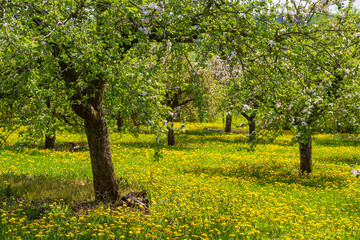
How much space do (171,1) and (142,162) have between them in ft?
37.9

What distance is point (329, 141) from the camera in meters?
29.7

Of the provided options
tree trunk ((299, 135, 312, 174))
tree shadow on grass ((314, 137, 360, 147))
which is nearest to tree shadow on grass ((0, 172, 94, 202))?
tree trunk ((299, 135, 312, 174))

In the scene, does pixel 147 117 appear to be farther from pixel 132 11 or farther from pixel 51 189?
pixel 51 189

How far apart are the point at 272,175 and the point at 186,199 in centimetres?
711

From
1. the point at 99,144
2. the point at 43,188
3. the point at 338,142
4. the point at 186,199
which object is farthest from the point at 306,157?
the point at 338,142

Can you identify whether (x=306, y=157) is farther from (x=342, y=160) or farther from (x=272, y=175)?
(x=342, y=160)

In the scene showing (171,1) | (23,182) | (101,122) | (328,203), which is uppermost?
(171,1)

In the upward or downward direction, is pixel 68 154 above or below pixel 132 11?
below

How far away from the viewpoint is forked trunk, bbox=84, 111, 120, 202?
339 inches

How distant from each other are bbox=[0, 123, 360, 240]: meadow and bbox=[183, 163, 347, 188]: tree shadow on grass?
4 cm

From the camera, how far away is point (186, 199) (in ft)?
29.1

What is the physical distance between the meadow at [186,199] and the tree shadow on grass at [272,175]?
0.14 ft

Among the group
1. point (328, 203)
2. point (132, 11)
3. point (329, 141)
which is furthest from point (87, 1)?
point (329, 141)

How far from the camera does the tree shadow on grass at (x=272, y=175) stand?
13641mm
